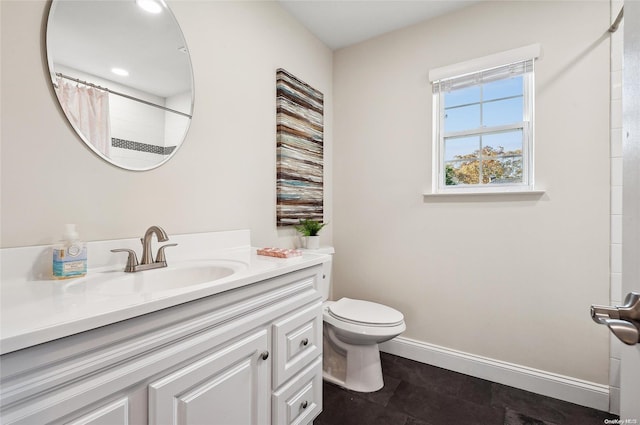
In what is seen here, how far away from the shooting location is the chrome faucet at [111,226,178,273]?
1088 millimetres

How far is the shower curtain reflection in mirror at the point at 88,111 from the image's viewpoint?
1.03 metres

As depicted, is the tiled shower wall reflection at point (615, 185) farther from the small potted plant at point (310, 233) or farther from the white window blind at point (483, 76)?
the small potted plant at point (310, 233)

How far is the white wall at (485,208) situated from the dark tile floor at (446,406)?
0.20 m

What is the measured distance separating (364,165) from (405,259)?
82cm

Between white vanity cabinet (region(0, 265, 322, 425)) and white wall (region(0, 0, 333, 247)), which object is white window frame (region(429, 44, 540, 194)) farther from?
white vanity cabinet (region(0, 265, 322, 425))

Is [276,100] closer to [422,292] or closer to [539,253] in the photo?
[422,292]

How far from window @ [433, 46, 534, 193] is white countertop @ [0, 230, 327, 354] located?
1.52 metres

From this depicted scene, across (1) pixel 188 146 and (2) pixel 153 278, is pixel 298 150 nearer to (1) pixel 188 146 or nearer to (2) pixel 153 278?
(1) pixel 188 146

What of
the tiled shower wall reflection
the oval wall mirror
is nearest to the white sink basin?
the oval wall mirror

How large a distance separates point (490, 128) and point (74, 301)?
7.58ft

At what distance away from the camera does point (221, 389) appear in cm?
90

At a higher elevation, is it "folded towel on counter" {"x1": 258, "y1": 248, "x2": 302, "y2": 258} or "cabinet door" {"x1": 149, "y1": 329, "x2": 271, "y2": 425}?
"folded towel on counter" {"x1": 258, "y1": 248, "x2": 302, "y2": 258}

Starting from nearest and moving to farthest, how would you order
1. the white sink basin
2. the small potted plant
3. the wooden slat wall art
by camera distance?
the white sink basin, the wooden slat wall art, the small potted plant

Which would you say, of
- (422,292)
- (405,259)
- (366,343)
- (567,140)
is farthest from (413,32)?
(366,343)
